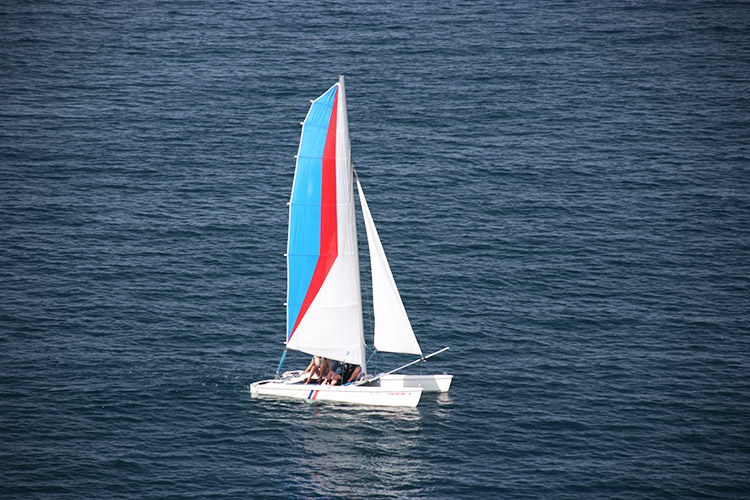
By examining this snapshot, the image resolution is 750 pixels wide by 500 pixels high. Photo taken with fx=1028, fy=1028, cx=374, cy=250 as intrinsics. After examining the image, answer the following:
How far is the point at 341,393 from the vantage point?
235ft

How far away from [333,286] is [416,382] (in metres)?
9.05

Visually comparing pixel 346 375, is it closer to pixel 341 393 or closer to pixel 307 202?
pixel 341 393

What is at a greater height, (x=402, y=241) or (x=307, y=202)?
(x=307, y=202)

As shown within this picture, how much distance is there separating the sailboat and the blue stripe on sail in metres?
0.07

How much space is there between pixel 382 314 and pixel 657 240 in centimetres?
3801

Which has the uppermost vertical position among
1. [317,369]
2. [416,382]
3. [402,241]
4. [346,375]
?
[402,241]

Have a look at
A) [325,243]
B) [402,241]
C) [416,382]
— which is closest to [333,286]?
[325,243]

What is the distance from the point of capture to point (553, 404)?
72562 mm

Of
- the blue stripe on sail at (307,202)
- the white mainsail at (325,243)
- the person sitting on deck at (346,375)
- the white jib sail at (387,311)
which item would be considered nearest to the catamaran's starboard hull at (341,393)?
the person sitting on deck at (346,375)

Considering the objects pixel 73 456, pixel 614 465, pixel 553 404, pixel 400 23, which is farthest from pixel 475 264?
pixel 400 23

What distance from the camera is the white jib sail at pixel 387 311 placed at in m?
71.8

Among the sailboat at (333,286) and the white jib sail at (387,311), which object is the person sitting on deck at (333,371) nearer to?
the sailboat at (333,286)

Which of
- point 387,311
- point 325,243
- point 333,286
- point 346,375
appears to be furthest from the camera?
point 346,375

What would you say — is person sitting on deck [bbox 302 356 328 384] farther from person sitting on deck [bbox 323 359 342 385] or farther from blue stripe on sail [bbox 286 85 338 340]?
blue stripe on sail [bbox 286 85 338 340]
